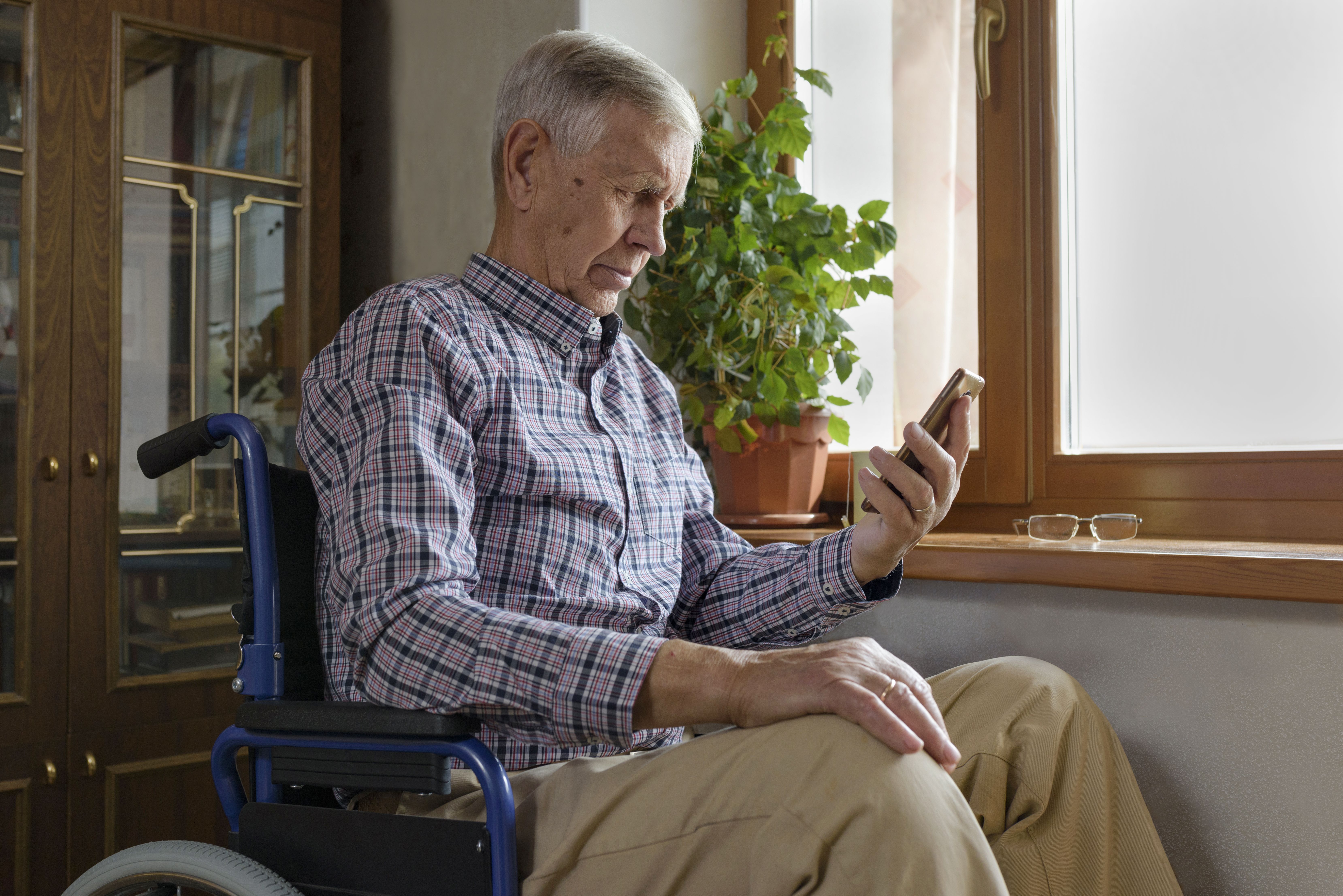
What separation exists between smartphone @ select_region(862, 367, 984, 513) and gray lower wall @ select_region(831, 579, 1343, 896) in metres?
0.29

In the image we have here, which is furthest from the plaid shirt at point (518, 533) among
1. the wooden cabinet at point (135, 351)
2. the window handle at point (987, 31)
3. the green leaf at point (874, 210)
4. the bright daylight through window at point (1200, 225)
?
the wooden cabinet at point (135, 351)

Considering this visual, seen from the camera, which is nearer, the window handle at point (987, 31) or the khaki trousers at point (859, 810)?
the khaki trousers at point (859, 810)

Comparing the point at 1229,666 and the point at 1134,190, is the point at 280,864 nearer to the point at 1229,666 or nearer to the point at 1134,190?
the point at 1229,666

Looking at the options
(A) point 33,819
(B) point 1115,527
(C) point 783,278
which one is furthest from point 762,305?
(A) point 33,819

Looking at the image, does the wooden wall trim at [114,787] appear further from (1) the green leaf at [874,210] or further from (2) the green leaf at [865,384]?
(1) the green leaf at [874,210]

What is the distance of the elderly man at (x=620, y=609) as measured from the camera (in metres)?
0.80

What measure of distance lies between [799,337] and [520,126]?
0.61 meters

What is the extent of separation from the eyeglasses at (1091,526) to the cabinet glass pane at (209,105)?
1.55 meters

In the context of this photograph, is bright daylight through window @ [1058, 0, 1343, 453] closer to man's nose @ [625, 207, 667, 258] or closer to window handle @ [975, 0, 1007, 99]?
window handle @ [975, 0, 1007, 99]

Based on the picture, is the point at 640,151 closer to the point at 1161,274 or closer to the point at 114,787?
the point at 1161,274

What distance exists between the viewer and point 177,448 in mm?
1050

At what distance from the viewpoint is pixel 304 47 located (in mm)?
2109

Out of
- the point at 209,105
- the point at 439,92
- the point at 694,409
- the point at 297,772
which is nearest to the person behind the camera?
the point at 297,772

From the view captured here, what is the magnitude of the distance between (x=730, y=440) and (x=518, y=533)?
0.65 meters
